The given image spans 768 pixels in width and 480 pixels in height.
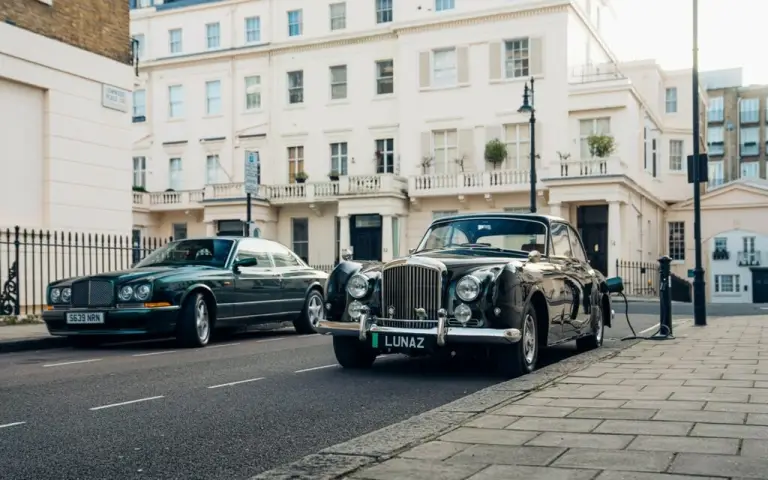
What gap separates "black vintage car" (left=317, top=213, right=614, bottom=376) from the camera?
8.06m

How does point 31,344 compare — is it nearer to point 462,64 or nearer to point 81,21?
point 81,21

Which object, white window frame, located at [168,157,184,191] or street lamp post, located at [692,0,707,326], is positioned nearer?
street lamp post, located at [692,0,707,326]

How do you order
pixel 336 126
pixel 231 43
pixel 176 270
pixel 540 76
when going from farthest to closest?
1. pixel 231 43
2. pixel 336 126
3. pixel 540 76
4. pixel 176 270

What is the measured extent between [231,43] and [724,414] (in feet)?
139

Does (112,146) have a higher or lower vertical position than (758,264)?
higher

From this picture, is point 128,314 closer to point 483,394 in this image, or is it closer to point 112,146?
point 483,394

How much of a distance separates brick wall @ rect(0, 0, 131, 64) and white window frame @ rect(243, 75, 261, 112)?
23074 millimetres

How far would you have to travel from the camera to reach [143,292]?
37.5 ft

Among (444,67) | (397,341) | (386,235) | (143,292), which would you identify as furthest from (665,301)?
(444,67)

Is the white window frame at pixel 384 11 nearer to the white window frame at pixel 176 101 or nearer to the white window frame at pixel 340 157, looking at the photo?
the white window frame at pixel 340 157

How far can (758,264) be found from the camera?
47.4 metres

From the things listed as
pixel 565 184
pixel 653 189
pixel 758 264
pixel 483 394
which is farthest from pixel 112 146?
pixel 758 264

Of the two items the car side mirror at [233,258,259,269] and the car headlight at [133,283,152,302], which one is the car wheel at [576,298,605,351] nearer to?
the car side mirror at [233,258,259,269]

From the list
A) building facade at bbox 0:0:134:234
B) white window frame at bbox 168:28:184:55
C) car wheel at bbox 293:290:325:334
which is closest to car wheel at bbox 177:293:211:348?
car wheel at bbox 293:290:325:334
